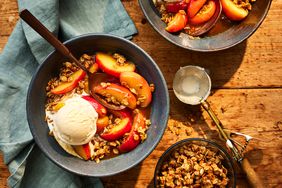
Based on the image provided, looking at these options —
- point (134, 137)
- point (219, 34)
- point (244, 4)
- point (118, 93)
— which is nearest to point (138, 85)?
point (118, 93)

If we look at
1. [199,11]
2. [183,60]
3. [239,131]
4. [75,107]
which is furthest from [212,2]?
[75,107]

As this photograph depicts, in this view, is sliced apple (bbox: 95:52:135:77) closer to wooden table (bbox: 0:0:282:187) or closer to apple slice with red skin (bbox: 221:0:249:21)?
wooden table (bbox: 0:0:282:187)

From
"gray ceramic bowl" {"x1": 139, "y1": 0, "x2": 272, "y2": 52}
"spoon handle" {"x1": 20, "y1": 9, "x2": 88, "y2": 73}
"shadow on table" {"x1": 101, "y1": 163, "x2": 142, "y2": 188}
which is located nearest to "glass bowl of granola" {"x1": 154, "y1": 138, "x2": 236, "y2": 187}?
"shadow on table" {"x1": 101, "y1": 163, "x2": 142, "y2": 188}

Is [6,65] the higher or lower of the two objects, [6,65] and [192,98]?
the higher

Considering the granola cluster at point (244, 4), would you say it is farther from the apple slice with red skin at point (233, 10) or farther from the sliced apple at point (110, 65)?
the sliced apple at point (110, 65)

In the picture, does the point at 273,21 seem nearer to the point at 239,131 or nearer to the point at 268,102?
the point at 268,102

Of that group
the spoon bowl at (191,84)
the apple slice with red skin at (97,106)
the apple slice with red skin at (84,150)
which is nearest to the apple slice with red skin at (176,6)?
the spoon bowl at (191,84)
